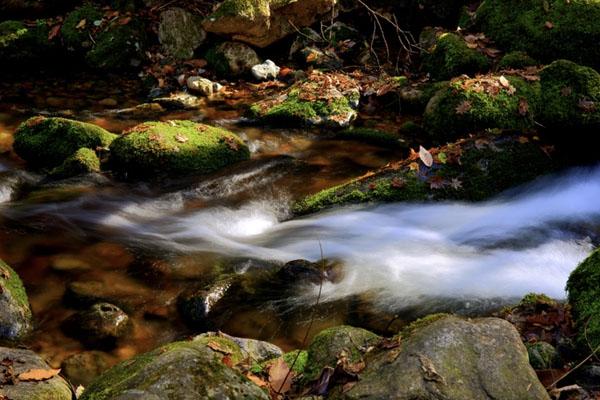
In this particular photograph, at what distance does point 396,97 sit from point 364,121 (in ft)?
3.17

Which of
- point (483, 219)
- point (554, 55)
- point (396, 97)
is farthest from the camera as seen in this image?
point (396, 97)

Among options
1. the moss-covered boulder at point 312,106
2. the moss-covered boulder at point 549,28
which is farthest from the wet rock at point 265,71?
the moss-covered boulder at point 549,28

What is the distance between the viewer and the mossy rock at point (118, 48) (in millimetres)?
12398

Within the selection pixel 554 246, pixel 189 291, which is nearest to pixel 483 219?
pixel 554 246

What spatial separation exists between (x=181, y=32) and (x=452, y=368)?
453 inches

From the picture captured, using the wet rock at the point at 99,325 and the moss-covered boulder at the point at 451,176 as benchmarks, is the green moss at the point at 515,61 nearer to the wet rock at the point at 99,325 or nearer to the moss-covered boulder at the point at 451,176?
the moss-covered boulder at the point at 451,176

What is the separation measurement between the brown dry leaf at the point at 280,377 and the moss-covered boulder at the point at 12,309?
241cm

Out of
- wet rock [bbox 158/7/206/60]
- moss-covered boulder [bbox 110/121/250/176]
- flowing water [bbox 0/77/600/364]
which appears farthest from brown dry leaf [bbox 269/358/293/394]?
wet rock [bbox 158/7/206/60]

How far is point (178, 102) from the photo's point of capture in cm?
1079

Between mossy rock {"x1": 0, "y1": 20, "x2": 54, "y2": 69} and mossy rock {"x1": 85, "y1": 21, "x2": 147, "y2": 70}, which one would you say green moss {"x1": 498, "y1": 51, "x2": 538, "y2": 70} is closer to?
mossy rock {"x1": 85, "y1": 21, "x2": 147, "y2": 70}

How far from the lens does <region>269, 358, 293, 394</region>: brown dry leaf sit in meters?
3.19

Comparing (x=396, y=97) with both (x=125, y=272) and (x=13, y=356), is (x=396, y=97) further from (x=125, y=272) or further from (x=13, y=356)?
(x=13, y=356)

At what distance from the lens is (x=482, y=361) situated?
266 centimetres

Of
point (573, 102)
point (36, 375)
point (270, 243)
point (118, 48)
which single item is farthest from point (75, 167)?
point (573, 102)
